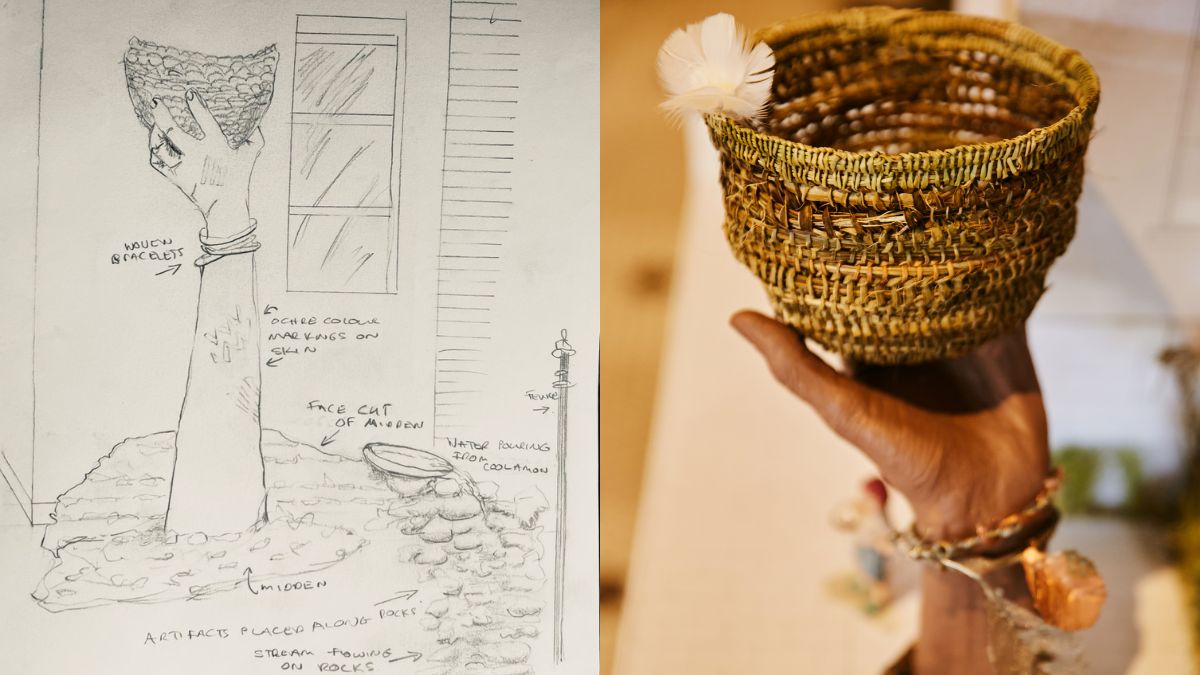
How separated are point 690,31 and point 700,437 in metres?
0.57

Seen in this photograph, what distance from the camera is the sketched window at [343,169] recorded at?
658 mm

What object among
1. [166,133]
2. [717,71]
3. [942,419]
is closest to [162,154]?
[166,133]

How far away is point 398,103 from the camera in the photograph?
663mm

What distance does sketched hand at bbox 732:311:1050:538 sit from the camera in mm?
708

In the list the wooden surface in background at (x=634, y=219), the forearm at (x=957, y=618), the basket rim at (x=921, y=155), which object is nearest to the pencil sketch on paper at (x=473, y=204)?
the basket rim at (x=921, y=155)

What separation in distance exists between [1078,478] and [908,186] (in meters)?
0.57

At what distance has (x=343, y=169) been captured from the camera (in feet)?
2.16

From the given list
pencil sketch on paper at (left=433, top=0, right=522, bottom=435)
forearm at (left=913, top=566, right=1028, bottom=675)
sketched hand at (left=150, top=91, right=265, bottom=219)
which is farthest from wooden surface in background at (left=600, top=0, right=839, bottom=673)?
sketched hand at (left=150, top=91, right=265, bottom=219)

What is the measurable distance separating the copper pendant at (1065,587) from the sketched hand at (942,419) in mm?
43

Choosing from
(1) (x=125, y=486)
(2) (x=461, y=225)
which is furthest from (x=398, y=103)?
(1) (x=125, y=486)

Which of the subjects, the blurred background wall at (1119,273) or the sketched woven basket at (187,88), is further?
the blurred background wall at (1119,273)

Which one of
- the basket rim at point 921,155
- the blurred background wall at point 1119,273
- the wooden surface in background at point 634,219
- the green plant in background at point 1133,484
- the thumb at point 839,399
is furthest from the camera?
the wooden surface in background at point 634,219

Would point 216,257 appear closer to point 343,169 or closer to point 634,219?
point 343,169

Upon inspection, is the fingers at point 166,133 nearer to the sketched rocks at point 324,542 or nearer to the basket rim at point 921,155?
the sketched rocks at point 324,542
